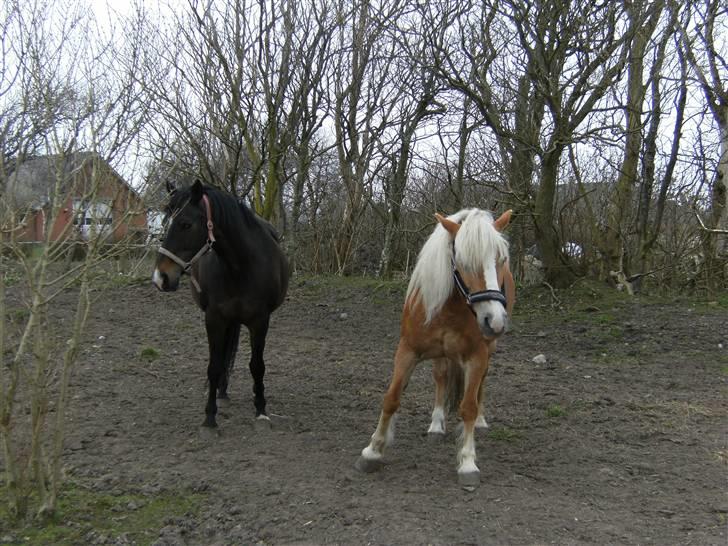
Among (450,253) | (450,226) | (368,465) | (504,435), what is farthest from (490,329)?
(504,435)

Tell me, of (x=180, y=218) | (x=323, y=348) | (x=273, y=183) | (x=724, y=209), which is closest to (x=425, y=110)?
(x=273, y=183)

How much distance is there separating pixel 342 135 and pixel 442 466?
385 inches

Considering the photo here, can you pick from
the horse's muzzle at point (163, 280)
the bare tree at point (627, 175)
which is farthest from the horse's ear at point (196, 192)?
the bare tree at point (627, 175)

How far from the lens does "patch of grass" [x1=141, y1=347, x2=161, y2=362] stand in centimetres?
654

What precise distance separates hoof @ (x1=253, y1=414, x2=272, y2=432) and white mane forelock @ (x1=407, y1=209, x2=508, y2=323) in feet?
5.24

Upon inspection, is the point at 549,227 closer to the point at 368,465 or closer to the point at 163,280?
the point at 368,465

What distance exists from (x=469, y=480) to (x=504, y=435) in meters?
1.02

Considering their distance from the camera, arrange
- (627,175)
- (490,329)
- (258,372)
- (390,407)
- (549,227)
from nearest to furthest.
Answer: (490,329), (390,407), (258,372), (549,227), (627,175)

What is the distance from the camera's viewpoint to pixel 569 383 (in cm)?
573

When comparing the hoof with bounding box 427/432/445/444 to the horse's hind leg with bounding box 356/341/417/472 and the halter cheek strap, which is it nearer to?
the horse's hind leg with bounding box 356/341/417/472

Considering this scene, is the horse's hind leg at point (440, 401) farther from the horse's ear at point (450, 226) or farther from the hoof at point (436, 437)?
the horse's ear at point (450, 226)

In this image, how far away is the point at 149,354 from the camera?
260 inches

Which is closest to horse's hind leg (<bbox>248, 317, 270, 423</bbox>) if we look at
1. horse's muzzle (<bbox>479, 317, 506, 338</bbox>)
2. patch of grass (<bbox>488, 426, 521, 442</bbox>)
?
patch of grass (<bbox>488, 426, 521, 442</bbox>)

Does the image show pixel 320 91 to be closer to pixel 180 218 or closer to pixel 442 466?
pixel 180 218
